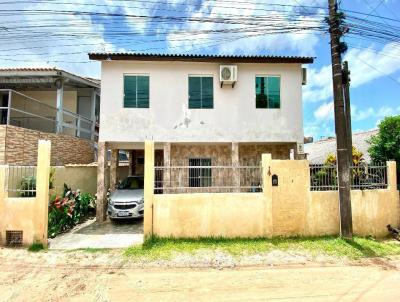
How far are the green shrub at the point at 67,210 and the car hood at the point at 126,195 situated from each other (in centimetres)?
124

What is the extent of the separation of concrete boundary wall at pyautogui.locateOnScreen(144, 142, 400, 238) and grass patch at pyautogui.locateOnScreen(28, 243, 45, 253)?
265 centimetres

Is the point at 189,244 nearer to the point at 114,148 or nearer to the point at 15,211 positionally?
the point at 15,211

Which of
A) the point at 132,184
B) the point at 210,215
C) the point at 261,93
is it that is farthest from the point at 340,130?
the point at 132,184

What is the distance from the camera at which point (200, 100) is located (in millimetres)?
10859

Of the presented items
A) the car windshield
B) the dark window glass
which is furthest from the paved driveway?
the dark window glass

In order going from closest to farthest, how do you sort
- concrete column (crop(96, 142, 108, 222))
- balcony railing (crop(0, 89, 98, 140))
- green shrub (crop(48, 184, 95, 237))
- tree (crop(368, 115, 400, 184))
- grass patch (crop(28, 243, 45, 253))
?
grass patch (crop(28, 243, 45, 253)), green shrub (crop(48, 184, 95, 237)), tree (crop(368, 115, 400, 184)), concrete column (crop(96, 142, 108, 222)), balcony railing (crop(0, 89, 98, 140))

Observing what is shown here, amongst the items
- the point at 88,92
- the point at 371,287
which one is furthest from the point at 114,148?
the point at 371,287

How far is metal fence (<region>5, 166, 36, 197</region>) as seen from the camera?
802 centimetres

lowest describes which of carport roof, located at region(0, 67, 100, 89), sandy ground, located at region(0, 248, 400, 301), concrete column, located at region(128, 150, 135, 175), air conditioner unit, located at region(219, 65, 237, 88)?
sandy ground, located at region(0, 248, 400, 301)

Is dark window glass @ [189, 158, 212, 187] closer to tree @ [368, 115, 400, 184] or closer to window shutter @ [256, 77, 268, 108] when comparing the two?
window shutter @ [256, 77, 268, 108]

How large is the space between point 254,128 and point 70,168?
7.31 metres

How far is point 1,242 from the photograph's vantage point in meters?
7.47

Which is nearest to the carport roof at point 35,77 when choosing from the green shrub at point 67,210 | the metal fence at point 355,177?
the green shrub at point 67,210

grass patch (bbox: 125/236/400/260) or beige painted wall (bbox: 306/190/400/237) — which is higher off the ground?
beige painted wall (bbox: 306/190/400/237)
